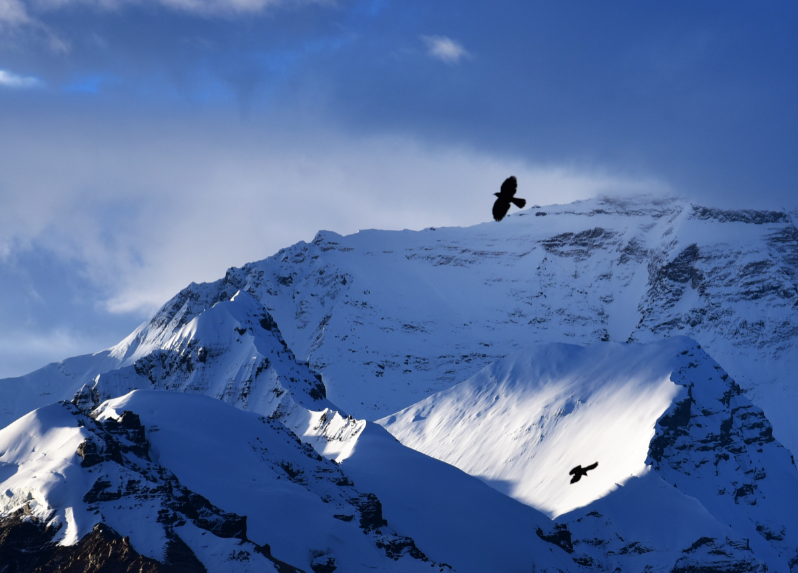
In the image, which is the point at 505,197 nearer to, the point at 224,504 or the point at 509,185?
the point at 509,185

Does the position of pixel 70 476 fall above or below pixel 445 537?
below

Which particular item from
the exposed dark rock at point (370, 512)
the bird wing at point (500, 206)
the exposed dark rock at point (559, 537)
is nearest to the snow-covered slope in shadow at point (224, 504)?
the exposed dark rock at point (370, 512)

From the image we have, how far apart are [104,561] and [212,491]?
34497 mm

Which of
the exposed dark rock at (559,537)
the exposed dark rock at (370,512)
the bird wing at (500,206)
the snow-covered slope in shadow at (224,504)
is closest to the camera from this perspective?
the bird wing at (500,206)

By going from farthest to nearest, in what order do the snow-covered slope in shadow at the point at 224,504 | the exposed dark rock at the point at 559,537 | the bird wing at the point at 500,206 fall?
the exposed dark rock at the point at 559,537
the snow-covered slope in shadow at the point at 224,504
the bird wing at the point at 500,206

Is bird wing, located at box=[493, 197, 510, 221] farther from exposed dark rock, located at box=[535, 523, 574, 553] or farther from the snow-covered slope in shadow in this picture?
exposed dark rock, located at box=[535, 523, 574, 553]

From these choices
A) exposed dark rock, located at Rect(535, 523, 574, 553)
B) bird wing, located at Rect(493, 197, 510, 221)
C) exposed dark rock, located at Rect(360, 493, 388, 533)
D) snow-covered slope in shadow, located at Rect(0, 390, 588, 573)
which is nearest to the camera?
bird wing, located at Rect(493, 197, 510, 221)

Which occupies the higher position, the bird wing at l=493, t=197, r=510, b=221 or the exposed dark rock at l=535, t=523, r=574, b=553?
the exposed dark rock at l=535, t=523, r=574, b=553

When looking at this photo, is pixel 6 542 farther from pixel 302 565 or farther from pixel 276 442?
pixel 276 442

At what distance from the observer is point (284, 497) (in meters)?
168

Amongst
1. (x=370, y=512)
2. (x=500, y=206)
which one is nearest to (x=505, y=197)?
(x=500, y=206)

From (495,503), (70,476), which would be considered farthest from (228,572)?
(495,503)

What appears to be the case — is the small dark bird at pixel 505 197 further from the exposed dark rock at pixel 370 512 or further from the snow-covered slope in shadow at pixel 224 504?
the exposed dark rock at pixel 370 512

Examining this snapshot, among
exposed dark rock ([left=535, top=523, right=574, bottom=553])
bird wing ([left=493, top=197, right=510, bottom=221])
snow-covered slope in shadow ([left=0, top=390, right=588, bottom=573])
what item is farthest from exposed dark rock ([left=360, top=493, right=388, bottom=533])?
bird wing ([left=493, top=197, right=510, bottom=221])
